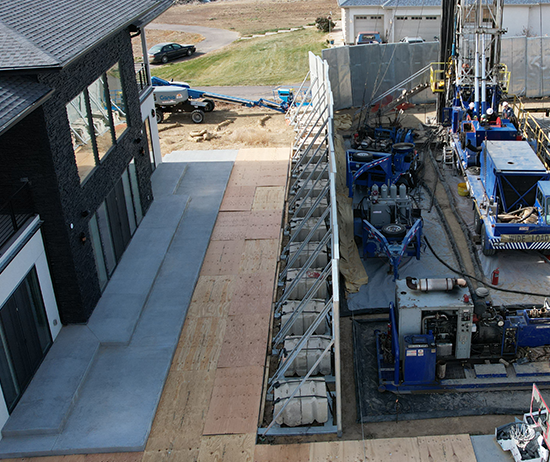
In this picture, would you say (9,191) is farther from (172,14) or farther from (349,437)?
(172,14)

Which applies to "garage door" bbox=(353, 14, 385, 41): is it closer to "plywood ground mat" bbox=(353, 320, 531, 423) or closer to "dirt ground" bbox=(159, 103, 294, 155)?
"dirt ground" bbox=(159, 103, 294, 155)

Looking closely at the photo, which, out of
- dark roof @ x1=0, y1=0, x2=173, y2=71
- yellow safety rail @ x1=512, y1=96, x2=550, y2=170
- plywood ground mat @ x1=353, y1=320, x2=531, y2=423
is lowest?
plywood ground mat @ x1=353, y1=320, x2=531, y2=423

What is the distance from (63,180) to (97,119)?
10.0 feet

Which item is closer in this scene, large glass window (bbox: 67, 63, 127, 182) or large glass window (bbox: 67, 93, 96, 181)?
large glass window (bbox: 67, 93, 96, 181)

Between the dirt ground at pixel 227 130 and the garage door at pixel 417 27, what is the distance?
54.3ft

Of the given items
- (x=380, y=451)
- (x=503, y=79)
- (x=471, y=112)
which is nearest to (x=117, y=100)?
(x=380, y=451)

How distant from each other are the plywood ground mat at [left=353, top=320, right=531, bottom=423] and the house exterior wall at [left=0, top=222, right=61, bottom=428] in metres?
6.82

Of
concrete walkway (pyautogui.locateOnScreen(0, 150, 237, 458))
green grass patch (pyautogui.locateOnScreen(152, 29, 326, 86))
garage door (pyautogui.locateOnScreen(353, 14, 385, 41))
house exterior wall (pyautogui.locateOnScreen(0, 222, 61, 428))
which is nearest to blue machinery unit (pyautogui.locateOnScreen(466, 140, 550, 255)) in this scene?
concrete walkway (pyautogui.locateOnScreen(0, 150, 237, 458))

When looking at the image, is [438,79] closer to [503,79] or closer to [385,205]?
[503,79]

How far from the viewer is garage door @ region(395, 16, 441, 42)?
143 feet

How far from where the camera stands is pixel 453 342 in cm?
1280

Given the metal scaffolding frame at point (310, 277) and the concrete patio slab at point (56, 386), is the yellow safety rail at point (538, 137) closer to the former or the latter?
the metal scaffolding frame at point (310, 277)

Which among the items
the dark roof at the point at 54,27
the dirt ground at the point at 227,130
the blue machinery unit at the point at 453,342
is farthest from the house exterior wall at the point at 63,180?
the dirt ground at the point at 227,130

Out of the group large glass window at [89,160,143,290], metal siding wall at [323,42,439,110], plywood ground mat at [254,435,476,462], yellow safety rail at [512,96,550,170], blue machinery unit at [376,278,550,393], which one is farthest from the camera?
metal siding wall at [323,42,439,110]
